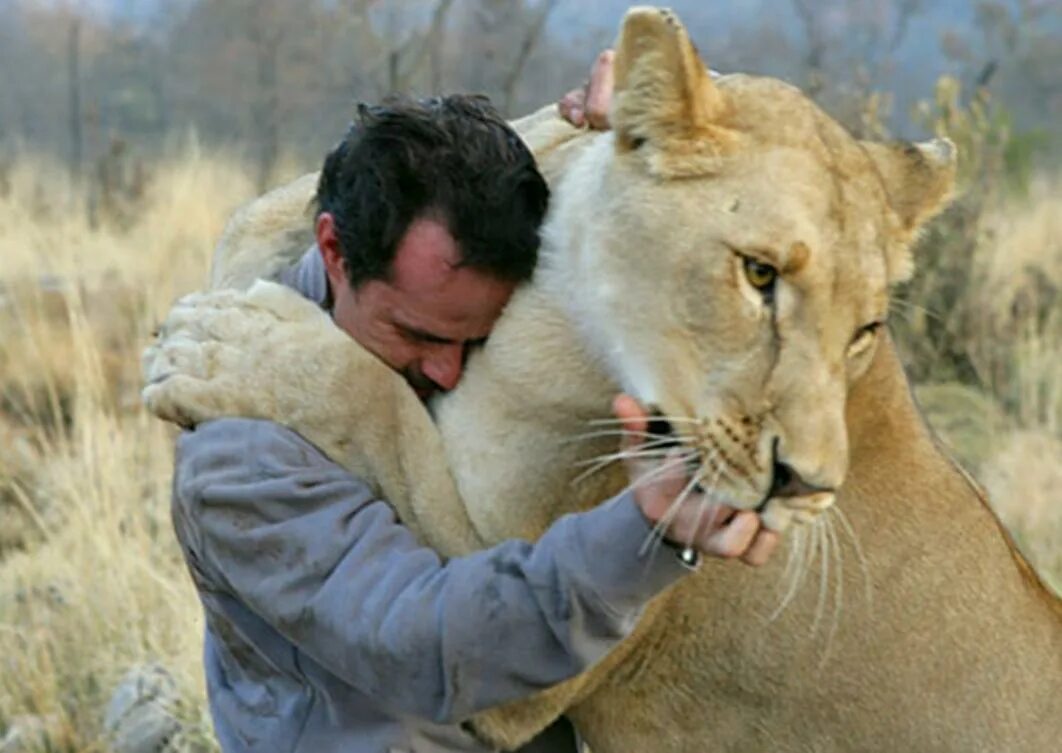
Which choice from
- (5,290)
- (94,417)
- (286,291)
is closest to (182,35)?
(5,290)

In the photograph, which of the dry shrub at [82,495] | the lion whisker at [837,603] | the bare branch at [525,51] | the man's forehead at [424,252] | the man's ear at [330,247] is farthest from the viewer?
the bare branch at [525,51]

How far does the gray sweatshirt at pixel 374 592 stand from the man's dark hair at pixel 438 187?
328 mm

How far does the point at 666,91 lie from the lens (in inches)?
Answer: 101

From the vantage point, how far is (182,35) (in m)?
22.6

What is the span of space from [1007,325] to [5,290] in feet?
13.8

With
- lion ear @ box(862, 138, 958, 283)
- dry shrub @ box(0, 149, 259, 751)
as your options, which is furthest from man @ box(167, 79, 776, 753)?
dry shrub @ box(0, 149, 259, 751)

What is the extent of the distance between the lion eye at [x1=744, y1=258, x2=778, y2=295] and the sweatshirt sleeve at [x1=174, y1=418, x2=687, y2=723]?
32 centimetres

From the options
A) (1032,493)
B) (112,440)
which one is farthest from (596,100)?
(1032,493)

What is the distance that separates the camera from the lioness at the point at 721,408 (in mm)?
2457

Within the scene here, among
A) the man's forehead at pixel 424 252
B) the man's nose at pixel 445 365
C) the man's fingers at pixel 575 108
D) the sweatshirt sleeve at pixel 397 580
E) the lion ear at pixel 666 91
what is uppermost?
the lion ear at pixel 666 91

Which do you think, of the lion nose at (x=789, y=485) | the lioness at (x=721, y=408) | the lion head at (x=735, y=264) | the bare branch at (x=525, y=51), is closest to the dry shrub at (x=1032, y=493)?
the bare branch at (x=525, y=51)

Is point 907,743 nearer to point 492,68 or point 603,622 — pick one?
point 603,622

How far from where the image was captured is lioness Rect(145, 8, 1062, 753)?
8.06 feet

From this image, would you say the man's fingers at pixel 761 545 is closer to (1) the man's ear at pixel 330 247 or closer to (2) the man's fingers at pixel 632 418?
(2) the man's fingers at pixel 632 418
